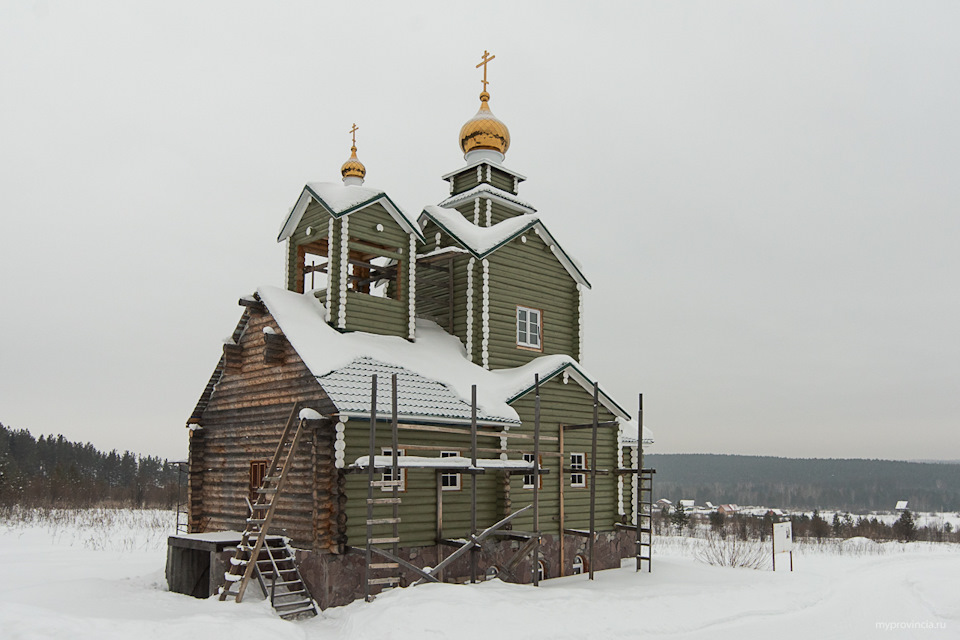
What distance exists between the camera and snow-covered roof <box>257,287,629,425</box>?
16609 millimetres

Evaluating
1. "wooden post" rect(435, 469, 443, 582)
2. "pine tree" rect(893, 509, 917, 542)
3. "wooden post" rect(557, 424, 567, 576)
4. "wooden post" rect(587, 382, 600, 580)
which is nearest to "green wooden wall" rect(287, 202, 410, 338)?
"wooden post" rect(435, 469, 443, 582)

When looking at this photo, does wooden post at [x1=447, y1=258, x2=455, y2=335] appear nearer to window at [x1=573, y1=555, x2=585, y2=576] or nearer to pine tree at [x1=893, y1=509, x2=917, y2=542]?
window at [x1=573, y1=555, x2=585, y2=576]

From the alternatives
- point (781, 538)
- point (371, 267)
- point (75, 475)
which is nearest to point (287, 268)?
point (371, 267)

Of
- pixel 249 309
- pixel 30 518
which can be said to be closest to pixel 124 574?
pixel 249 309

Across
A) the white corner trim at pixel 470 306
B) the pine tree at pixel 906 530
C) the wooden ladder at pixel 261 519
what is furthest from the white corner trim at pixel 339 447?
the pine tree at pixel 906 530

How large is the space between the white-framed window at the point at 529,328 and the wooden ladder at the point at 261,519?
301 inches

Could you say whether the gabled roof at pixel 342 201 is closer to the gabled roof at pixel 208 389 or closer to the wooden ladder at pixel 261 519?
the gabled roof at pixel 208 389

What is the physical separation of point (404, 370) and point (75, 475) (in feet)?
214

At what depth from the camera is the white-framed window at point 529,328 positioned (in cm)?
2239

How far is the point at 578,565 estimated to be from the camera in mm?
20734

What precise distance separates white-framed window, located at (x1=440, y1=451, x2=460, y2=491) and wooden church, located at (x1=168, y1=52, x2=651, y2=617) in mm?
39

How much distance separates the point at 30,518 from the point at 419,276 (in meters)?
23.9

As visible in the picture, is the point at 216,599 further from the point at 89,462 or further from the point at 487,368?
the point at 89,462

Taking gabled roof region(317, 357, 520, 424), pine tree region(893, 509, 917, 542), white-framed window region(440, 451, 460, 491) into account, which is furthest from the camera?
pine tree region(893, 509, 917, 542)
